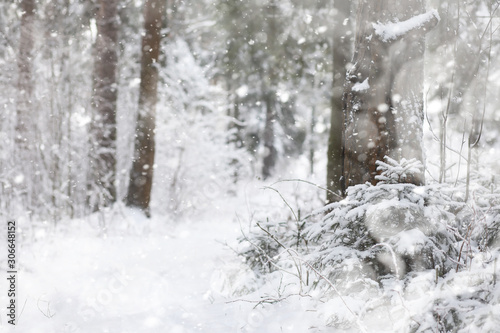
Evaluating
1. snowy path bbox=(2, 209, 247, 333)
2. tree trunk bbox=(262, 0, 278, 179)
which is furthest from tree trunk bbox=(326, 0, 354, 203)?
snowy path bbox=(2, 209, 247, 333)

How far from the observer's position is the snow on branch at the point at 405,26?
353 cm

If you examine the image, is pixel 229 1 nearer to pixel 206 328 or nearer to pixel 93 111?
pixel 93 111

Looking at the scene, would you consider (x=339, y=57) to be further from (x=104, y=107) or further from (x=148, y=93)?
(x=104, y=107)

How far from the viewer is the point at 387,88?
3.56 meters

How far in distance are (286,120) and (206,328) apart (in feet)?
54.9

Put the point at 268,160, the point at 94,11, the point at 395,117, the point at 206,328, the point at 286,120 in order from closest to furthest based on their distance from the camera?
the point at 206,328
the point at 395,117
the point at 94,11
the point at 286,120
the point at 268,160

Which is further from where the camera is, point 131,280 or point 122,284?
point 131,280

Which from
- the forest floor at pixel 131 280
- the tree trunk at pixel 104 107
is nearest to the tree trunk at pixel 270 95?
the tree trunk at pixel 104 107

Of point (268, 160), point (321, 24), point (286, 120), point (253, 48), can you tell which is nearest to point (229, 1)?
point (253, 48)

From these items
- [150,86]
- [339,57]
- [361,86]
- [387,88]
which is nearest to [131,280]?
[361,86]

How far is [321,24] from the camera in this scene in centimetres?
782

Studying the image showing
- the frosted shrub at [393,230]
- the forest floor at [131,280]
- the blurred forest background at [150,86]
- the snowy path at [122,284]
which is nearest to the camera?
the frosted shrub at [393,230]

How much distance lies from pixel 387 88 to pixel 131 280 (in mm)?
3770

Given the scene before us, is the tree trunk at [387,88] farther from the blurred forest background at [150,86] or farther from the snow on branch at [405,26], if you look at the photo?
the blurred forest background at [150,86]
